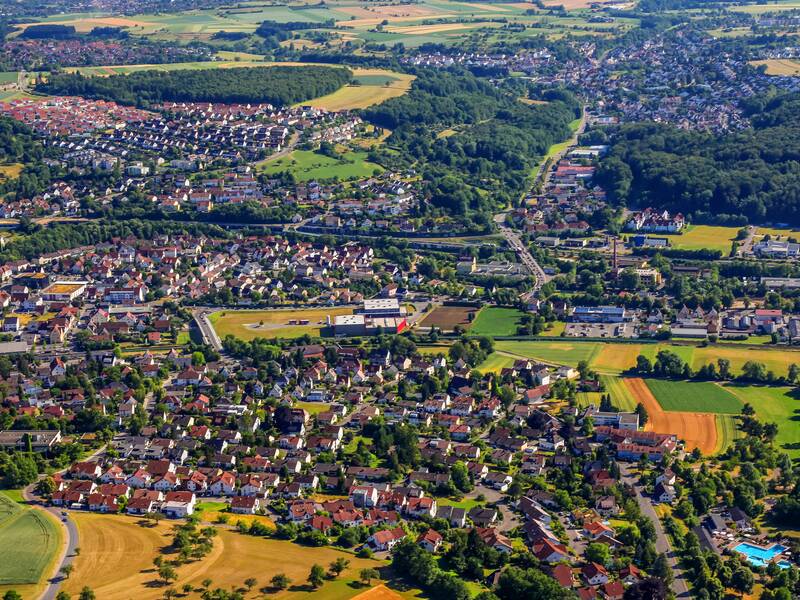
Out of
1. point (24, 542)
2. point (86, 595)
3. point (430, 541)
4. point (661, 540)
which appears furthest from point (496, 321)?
point (86, 595)

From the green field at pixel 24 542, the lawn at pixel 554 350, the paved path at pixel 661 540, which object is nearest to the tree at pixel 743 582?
the paved path at pixel 661 540

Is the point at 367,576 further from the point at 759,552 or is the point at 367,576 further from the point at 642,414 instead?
the point at 642,414

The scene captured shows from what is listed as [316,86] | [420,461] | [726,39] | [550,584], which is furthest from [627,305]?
[726,39]

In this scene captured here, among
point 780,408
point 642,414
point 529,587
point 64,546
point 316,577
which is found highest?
point 529,587

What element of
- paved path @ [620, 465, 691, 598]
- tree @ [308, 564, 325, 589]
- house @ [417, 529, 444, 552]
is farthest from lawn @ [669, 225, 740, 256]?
tree @ [308, 564, 325, 589]

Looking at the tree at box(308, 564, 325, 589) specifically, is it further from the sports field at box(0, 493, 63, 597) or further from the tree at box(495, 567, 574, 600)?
the sports field at box(0, 493, 63, 597)

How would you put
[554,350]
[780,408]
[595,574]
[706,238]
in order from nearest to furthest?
[595,574] < [780,408] < [554,350] < [706,238]

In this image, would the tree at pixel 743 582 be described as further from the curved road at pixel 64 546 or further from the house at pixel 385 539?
the curved road at pixel 64 546

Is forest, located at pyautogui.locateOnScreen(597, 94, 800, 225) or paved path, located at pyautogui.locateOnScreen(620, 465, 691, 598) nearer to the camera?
paved path, located at pyautogui.locateOnScreen(620, 465, 691, 598)
